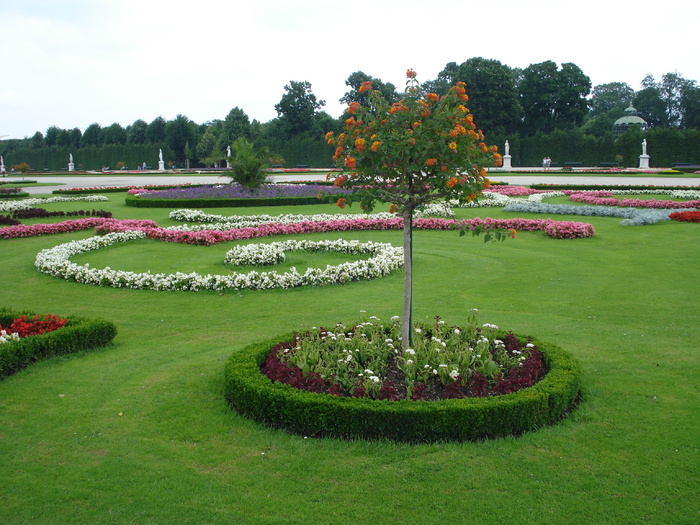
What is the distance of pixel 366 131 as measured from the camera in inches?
179

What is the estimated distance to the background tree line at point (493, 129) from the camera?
4159 cm

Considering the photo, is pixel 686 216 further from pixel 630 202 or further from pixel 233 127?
pixel 233 127

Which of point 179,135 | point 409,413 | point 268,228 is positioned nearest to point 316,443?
point 409,413

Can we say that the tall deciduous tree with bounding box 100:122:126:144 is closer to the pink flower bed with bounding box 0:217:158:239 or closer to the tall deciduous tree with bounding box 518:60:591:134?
the tall deciduous tree with bounding box 518:60:591:134

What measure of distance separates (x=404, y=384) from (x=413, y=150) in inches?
70.6

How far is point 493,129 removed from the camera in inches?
1864

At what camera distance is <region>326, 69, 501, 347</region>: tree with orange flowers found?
4336 millimetres

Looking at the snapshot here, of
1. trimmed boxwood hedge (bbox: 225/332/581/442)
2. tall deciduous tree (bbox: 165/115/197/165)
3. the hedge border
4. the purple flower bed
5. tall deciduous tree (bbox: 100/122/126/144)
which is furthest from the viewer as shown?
tall deciduous tree (bbox: 100/122/126/144)

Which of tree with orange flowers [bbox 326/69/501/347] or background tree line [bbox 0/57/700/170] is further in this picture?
background tree line [bbox 0/57/700/170]

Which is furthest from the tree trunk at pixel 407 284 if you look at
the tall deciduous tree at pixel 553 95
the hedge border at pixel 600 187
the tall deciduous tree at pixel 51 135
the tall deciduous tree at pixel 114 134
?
the tall deciduous tree at pixel 51 135

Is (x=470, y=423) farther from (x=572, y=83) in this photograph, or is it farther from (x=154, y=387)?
(x=572, y=83)

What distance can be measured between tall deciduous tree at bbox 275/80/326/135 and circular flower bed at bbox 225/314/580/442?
52.7m

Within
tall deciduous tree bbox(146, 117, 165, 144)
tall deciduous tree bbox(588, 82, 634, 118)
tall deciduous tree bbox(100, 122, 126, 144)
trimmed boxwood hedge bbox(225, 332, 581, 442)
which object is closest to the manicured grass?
trimmed boxwood hedge bbox(225, 332, 581, 442)

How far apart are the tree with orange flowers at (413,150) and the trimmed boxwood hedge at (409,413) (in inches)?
58.1
